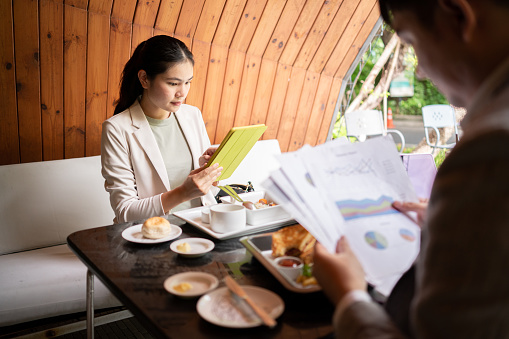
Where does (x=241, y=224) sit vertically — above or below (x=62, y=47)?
below

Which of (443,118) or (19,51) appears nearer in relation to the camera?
(19,51)

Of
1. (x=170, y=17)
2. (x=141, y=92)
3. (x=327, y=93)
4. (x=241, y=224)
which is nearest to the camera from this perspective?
(x=241, y=224)

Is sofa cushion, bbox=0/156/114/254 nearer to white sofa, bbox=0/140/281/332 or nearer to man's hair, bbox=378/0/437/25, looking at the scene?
white sofa, bbox=0/140/281/332

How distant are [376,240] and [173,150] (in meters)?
1.69

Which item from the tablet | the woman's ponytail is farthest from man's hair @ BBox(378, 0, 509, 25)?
the woman's ponytail

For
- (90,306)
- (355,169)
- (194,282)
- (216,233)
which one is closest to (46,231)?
(90,306)

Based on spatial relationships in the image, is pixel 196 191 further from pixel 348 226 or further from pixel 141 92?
pixel 348 226

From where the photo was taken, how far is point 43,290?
1.92 m

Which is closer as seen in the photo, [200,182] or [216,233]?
[216,233]

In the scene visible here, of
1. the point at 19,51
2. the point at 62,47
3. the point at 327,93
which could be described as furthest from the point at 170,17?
the point at 327,93

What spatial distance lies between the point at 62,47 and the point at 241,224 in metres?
1.80

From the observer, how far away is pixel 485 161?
521 mm

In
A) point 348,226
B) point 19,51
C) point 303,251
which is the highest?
point 19,51

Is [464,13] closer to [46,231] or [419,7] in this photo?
[419,7]
